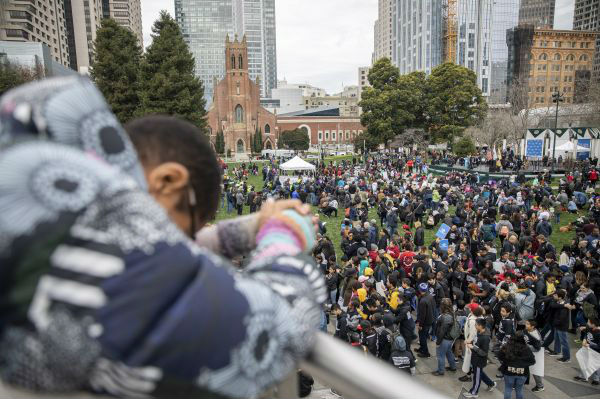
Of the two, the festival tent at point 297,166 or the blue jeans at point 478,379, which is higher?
the festival tent at point 297,166

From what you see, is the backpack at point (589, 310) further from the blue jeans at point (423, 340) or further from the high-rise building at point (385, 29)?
the high-rise building at point (385, 29)

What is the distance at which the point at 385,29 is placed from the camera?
137 metres

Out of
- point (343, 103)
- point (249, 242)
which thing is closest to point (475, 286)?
point (249, 242)

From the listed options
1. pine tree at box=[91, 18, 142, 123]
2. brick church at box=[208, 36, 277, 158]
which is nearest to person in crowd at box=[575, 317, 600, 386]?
pine tree at box=[91, 18, 142, 123]

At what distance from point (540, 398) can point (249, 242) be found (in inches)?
326

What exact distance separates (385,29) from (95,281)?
150236 mm

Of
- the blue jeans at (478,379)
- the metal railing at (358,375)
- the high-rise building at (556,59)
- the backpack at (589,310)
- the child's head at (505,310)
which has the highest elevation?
the high-rise building at (556,59)

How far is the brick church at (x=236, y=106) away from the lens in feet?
252

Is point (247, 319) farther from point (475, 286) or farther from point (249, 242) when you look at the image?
point (475, 286)

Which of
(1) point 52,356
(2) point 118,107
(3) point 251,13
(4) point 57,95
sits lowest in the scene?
(1) point 52,356

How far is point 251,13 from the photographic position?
147 m

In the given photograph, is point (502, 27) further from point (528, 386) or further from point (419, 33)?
point (528, 386)

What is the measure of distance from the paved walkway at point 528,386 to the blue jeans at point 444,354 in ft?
0.66

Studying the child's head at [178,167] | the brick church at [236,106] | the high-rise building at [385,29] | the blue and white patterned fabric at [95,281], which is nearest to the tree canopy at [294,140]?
the brick church at [236,106]
